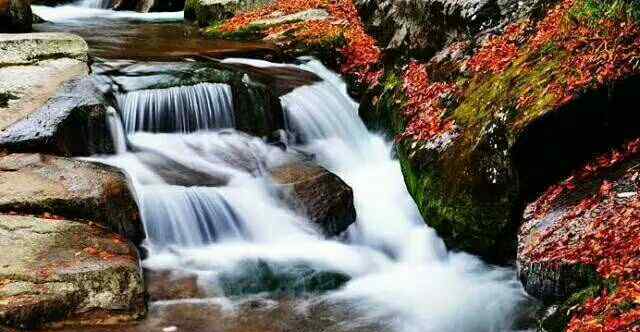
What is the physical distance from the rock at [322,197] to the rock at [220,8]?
8.86 m

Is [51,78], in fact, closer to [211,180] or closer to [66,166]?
[66,166]

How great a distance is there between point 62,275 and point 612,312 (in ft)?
14.5

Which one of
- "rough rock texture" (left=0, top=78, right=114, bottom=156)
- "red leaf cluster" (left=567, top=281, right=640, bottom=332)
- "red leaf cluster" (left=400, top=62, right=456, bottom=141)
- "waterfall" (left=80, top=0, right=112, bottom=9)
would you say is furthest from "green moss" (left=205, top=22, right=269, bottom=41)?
"red leaf cluster" (left=567, top=281, right=640, bottom=332)

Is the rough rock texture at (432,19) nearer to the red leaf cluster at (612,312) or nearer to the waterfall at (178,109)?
the waterfall at (178,109)

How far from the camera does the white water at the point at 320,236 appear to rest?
250 inches

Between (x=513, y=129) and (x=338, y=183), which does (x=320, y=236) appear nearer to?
(x=338, y=183)

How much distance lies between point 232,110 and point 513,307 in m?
5.17

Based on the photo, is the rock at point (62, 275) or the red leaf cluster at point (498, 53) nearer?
the rock at point (62, 275)

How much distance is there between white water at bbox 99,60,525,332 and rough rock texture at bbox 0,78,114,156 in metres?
0.45

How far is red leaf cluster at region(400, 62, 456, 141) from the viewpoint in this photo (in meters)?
8.12

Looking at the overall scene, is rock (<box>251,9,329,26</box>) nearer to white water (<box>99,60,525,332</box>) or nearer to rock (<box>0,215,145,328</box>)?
white water (<box>99,60,525,332</box>)

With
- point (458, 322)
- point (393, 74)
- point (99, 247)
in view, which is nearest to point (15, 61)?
point (99, 247)

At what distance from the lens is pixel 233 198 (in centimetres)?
806

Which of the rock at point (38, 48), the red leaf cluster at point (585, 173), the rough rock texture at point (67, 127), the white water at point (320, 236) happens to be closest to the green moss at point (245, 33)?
the white water at point (320, 236)
